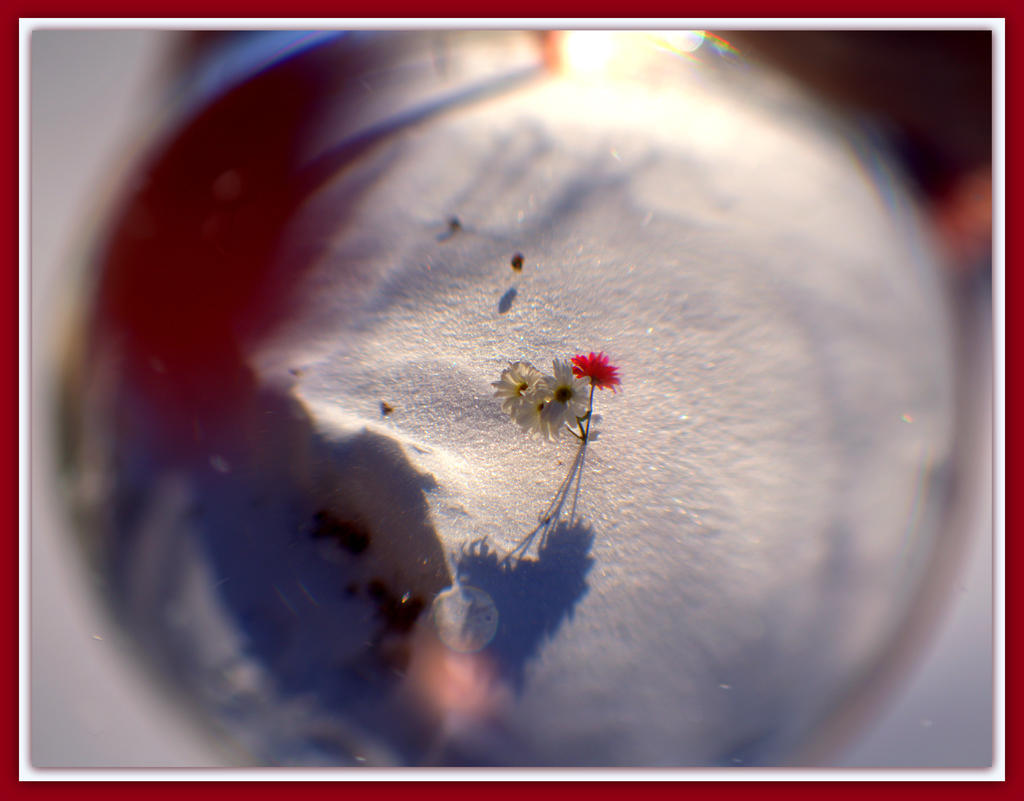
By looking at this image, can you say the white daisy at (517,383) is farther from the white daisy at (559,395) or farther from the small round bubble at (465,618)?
the small round bubble at (465,618)

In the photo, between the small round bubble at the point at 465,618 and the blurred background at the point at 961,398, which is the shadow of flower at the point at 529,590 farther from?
the blurred background at the point at 961,398

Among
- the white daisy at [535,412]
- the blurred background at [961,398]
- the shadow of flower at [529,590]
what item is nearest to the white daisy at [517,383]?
the white daisy at [535,412]

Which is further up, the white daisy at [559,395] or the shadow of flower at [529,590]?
the white daisy at [559,395]

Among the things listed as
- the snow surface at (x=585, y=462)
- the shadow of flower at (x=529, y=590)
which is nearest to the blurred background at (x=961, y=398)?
the snow surface at (x=585, y=462)

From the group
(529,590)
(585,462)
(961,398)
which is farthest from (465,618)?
(961,398)

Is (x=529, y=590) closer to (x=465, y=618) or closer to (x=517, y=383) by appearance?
(x=465, y=618)

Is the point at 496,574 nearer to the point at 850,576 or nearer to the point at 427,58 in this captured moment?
the point at 850,576

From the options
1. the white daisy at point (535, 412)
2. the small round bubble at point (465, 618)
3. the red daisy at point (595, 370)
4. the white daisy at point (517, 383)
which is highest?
the red daisy at point (595, 370)
